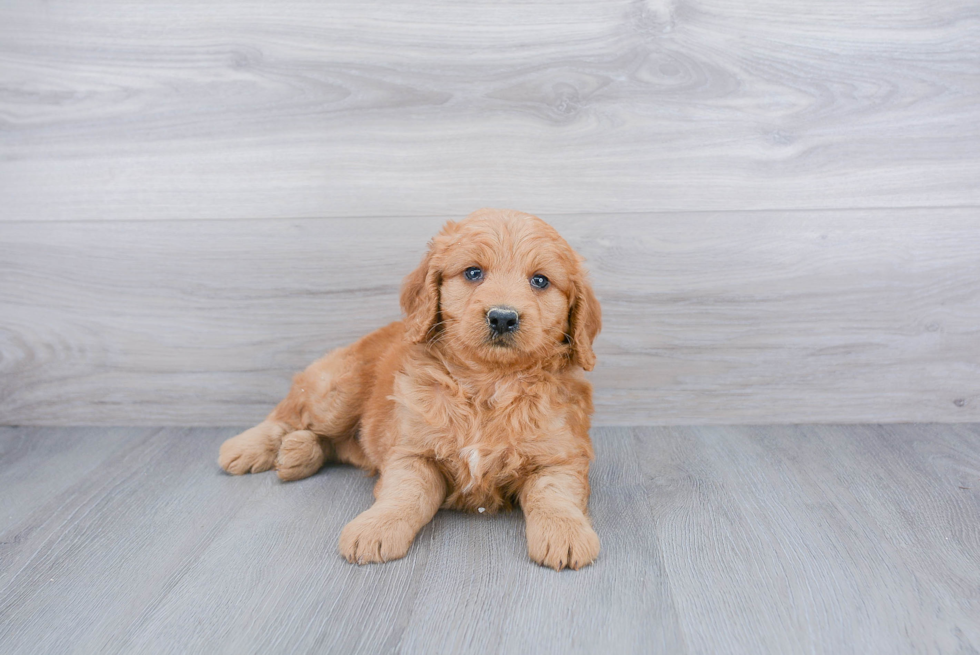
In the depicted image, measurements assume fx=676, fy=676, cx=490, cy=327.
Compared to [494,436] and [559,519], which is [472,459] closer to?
[494,436]

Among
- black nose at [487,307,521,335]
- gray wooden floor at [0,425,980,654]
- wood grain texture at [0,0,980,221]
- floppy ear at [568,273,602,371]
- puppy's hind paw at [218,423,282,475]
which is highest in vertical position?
wood grain texture at [0,0,980,221]

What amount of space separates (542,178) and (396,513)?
122cm

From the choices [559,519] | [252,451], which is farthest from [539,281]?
[252,451]

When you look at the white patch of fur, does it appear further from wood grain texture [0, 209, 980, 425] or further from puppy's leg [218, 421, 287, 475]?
wood grain texture [0, 209, 980, 425]

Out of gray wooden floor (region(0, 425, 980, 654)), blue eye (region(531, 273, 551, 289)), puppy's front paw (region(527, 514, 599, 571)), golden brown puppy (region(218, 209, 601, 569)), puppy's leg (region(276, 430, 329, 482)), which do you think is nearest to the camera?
gray wooden floor (region(0, 425, 980, 654))

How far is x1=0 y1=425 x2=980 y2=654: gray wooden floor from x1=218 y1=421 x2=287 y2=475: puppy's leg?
43mm

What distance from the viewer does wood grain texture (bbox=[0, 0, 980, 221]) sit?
218 cm

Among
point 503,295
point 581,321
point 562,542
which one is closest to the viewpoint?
point 562,542

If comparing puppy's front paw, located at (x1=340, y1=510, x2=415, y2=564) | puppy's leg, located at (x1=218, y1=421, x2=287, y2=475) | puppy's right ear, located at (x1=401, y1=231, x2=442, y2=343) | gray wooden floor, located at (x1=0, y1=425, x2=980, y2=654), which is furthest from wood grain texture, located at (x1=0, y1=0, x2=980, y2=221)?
puppy's front paw, located at (x1=340, y1=510, x2=415, y2=564)

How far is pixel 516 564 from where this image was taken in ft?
4.83

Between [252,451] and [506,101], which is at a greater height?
[506,101]

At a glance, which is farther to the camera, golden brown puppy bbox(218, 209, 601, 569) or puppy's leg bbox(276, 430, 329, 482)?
puppy's leg bbox(276, 430, 329, 482)

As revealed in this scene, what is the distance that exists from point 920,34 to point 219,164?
2.33 meters

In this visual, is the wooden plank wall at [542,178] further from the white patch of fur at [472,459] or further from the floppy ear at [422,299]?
the white patch of fur at [472,459]
